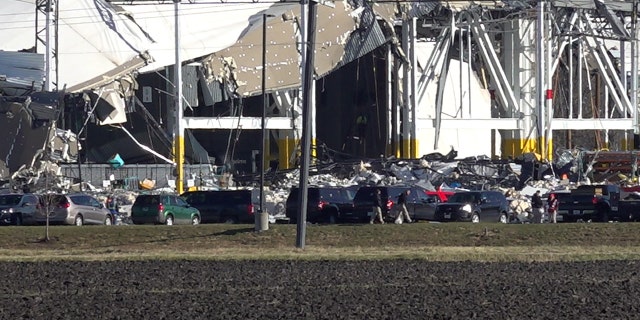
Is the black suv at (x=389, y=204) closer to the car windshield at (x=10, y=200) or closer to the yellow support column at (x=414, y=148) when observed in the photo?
the car windshield at (x=10, y=200)

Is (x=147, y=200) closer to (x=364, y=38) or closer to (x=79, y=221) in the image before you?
(x=79, y=221)

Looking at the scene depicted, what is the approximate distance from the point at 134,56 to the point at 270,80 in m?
7.09

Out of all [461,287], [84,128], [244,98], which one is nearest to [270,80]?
[244,98]

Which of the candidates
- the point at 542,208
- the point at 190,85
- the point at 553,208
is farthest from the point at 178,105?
the point at 553,208

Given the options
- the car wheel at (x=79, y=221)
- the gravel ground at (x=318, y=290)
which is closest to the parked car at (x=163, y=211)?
the car wheel at (x=79, y=221)

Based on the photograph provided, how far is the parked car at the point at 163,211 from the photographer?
49375mm

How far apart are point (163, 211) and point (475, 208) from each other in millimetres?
11311

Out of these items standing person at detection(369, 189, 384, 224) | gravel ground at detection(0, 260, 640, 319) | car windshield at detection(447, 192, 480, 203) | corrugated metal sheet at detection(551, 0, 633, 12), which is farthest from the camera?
corrugated metal sheet at detection(551, 0, 633, 12)

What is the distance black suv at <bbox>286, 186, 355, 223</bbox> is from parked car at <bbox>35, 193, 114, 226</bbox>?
6991 mm

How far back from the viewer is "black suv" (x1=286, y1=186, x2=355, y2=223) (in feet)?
160

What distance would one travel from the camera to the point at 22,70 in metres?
66.2

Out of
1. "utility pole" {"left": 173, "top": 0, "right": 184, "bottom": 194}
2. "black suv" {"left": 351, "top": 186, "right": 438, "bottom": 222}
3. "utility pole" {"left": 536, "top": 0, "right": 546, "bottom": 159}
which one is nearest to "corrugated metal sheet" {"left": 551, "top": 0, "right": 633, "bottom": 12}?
"utility pole" {"left": 536, "top": 0, "right": 546, "bottom": 159}

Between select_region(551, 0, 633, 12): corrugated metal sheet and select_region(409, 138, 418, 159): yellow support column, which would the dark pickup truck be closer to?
select_region(409, 138, 418, 159): yellow support column

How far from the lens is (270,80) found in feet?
232
